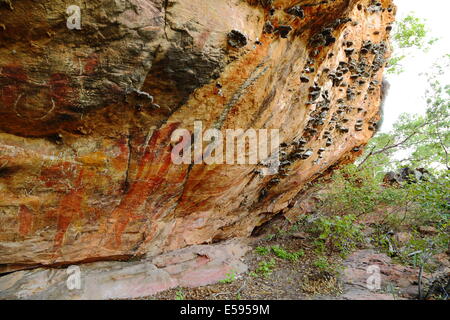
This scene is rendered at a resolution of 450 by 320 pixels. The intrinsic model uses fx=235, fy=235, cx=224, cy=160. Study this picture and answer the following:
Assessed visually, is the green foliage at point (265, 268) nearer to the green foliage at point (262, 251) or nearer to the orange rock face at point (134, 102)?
the green foliage at point (262, 251)

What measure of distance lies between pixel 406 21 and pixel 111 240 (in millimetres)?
20334

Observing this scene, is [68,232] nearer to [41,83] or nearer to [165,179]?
[165,179]

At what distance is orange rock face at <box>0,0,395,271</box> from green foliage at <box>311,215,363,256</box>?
359cm

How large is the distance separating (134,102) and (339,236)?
8537mm

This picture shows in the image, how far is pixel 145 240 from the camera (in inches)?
246

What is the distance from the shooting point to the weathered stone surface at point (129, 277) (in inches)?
189

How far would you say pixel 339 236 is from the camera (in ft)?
29.2

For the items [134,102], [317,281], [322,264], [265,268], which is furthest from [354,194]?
[134,102]

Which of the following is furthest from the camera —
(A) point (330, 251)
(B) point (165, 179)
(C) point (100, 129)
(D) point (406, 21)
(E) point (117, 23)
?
(D) point (406, 21)

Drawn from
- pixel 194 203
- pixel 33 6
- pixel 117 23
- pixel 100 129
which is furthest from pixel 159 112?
pixel 194 203

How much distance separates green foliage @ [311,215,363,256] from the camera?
8.18 metres

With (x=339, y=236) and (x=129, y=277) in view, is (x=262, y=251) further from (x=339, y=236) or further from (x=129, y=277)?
(x=129, y=277)

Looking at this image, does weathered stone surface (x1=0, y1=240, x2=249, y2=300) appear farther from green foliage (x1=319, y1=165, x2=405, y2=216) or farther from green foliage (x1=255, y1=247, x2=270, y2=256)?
green foliage (x1=319, y1=165, x2=405, y2=216)

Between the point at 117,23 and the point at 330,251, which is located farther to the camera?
the point at 330,251
